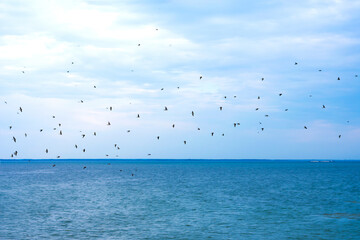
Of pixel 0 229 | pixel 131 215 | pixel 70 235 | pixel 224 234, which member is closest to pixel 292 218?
pixel 224 234

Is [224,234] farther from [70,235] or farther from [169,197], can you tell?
[169,197]

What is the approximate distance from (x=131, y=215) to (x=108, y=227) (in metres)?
7.47

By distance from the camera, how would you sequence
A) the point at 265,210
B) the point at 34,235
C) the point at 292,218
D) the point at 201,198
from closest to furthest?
the point at 34,235
the point at 292,218
the point at 265,210
the point at 201,198

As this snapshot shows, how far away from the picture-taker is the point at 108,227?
3834 cm

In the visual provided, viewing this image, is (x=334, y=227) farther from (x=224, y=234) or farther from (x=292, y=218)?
(x=224, y=234)

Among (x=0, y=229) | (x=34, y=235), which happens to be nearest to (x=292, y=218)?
(x=34, y=235)

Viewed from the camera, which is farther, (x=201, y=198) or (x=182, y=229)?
Result: (x=201, y=198)

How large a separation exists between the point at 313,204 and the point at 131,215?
91.5 feet

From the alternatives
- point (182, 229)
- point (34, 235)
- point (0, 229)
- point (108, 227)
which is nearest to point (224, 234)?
point (182, 229)

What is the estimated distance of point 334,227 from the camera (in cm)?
3872

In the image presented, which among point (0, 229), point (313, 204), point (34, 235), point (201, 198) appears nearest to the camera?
point (34, 235)

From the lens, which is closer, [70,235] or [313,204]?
[70,235]

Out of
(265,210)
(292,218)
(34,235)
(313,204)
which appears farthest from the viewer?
(313,204)

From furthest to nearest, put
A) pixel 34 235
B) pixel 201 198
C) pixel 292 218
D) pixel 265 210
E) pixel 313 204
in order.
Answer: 1. pixel 201 198
2. pixel 313 204
3. pixel 265 210
4. pixel 292 218
5. pixel 34 235
